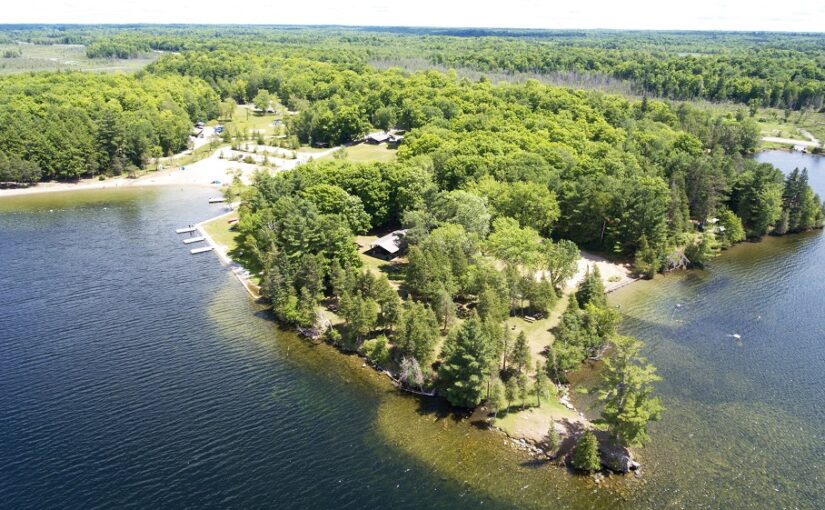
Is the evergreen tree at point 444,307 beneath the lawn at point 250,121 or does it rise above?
beneath

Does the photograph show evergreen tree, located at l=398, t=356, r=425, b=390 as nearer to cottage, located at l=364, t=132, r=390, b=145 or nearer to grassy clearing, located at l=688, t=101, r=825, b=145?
cottage, located at l=364, t=132, r=390, b=145

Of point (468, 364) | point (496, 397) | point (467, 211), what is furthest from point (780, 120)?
Answer: point (468, 364)

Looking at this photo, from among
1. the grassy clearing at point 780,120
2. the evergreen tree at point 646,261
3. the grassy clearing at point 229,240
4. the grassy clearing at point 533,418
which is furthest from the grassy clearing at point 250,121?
the grassy clearing at point 780,120

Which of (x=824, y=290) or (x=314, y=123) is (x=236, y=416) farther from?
(x=314, y=123)

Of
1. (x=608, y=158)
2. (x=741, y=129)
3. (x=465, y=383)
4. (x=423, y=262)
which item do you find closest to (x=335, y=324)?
(x=423, y=262)

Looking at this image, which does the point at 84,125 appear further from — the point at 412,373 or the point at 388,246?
the point at 412,373

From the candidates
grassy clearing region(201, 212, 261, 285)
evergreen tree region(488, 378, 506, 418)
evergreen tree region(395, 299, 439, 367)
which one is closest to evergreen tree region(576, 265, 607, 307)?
evergreen tree region(395, 299, 439, 367)

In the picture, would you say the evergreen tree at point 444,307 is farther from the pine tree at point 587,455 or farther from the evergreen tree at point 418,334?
the pine tree at point 587,455
